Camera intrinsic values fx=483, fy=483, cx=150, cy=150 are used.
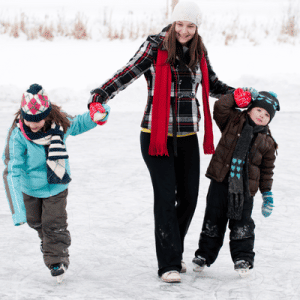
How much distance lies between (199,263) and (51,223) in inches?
37.1

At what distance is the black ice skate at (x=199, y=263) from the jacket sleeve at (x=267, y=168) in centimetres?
57

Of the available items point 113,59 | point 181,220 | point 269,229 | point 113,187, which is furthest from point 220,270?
point 113,59

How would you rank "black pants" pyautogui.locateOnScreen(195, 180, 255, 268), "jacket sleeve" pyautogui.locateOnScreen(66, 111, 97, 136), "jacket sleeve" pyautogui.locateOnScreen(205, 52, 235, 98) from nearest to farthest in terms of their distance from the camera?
"jacket sleeve" pyautogui.locateOnScreen(66, 111, 97, 136), "black pants" pyautogui.locateOnScreen(195, 180, 255, 268), "jacket sleeve" pyautogui.locateOnScreen(205, 52, 235, 98)

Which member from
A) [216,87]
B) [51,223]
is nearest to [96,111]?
[51,223]

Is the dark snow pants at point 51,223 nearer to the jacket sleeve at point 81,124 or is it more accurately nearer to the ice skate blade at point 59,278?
the ice skate blade at point 59,278

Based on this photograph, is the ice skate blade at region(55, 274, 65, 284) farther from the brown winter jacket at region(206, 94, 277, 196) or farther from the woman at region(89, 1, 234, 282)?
the brown winter jacket at region(206, 94, 277, 196)

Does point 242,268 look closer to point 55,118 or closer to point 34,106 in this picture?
point 55,118

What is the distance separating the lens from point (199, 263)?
9.78 ft

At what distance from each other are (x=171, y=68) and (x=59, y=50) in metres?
11.9

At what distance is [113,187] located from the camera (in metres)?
4.86

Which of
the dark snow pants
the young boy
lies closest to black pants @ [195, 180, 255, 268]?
the young boy

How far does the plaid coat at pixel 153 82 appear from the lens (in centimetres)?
277

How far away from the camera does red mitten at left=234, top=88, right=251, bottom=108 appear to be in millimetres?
2869

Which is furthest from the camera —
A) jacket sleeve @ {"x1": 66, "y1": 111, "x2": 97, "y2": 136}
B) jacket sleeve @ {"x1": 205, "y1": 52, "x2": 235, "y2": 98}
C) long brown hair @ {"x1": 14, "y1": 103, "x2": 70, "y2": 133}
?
jacket sleeve @ {"x1": 205, "y1": 52, "x2": 235, "y2": 98}
